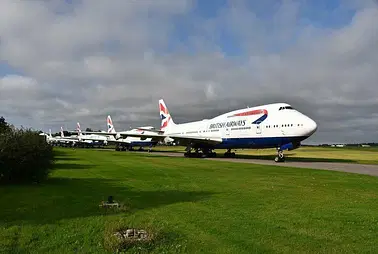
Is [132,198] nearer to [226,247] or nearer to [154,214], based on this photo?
[154,214]

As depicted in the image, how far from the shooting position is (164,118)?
219ft

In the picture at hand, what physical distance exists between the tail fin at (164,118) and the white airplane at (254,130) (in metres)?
9.90

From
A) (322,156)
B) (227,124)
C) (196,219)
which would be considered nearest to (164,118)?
(227,124)

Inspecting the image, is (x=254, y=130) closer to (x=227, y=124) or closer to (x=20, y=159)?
(x=227, y=124)

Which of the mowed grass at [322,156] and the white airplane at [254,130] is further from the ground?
the white airplane at [254,130]

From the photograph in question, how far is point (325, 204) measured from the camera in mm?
11336

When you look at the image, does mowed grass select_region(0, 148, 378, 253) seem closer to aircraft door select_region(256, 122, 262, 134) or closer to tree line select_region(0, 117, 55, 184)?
tree line select_region(0, 117, 55, 184)

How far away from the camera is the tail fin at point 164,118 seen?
65688 mm

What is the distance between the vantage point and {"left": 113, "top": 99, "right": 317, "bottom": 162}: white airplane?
37.6 metres

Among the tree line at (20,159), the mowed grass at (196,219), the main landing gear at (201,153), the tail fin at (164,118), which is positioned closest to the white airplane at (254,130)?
the main landing gear at (201,153)

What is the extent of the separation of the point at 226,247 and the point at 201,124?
4744 centimetres

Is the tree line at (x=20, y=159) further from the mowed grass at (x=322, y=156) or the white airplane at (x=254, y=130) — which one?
the mowed grass at (x=322, y=156)

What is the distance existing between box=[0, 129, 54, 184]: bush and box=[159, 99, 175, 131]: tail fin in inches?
1930

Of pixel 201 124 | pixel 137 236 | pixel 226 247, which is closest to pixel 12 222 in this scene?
pixel 137 236
